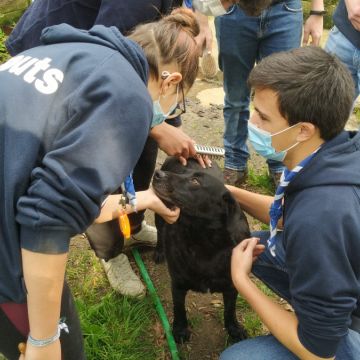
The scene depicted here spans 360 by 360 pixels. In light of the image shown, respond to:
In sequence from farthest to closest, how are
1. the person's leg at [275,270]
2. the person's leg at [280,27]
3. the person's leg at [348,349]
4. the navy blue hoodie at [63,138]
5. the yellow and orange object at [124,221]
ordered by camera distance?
the person's leg at [280,27]
the person's leg at [275,270]
the person's leg at [348,349]
the yellow and orange object at [124,221]
the navy blue hoodie at [63,138]

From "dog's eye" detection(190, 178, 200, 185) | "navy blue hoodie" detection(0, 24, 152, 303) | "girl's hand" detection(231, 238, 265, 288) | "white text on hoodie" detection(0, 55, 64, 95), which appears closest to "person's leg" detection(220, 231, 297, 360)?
"girl's hand" detection(231, 238, 265, 288)

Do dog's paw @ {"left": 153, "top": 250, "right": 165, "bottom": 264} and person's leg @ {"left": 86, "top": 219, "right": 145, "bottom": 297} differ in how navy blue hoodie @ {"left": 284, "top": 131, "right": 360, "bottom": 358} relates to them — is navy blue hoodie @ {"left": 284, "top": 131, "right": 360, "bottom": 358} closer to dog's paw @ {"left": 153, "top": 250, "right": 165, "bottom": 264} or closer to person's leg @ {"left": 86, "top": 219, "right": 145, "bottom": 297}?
person's leg @ {"left": 86, "top": 219, "right": 145, "bottom": 297}

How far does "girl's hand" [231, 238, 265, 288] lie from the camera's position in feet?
6.86

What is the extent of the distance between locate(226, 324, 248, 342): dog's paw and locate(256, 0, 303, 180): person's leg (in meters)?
1.97

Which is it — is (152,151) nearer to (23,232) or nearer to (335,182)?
(335,182)

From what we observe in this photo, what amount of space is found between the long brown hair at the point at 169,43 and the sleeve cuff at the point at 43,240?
0.84 m

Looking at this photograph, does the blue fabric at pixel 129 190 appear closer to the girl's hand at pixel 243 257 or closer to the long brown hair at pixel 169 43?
the long brown hair at pixel 169 43

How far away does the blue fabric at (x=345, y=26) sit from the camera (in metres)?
3.21

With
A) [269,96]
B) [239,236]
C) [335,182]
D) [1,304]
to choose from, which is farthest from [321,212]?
[1,304]

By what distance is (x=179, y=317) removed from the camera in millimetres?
2617

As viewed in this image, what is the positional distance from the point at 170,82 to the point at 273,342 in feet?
4.19

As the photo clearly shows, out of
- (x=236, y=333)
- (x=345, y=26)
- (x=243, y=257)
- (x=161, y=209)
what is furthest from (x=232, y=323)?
(x=345, y=26)

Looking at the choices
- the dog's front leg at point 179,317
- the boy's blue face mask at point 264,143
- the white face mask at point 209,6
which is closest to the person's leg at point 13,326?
the dog's front leg at point 179,317

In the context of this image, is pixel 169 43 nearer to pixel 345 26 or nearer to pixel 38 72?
pixel 38 72
